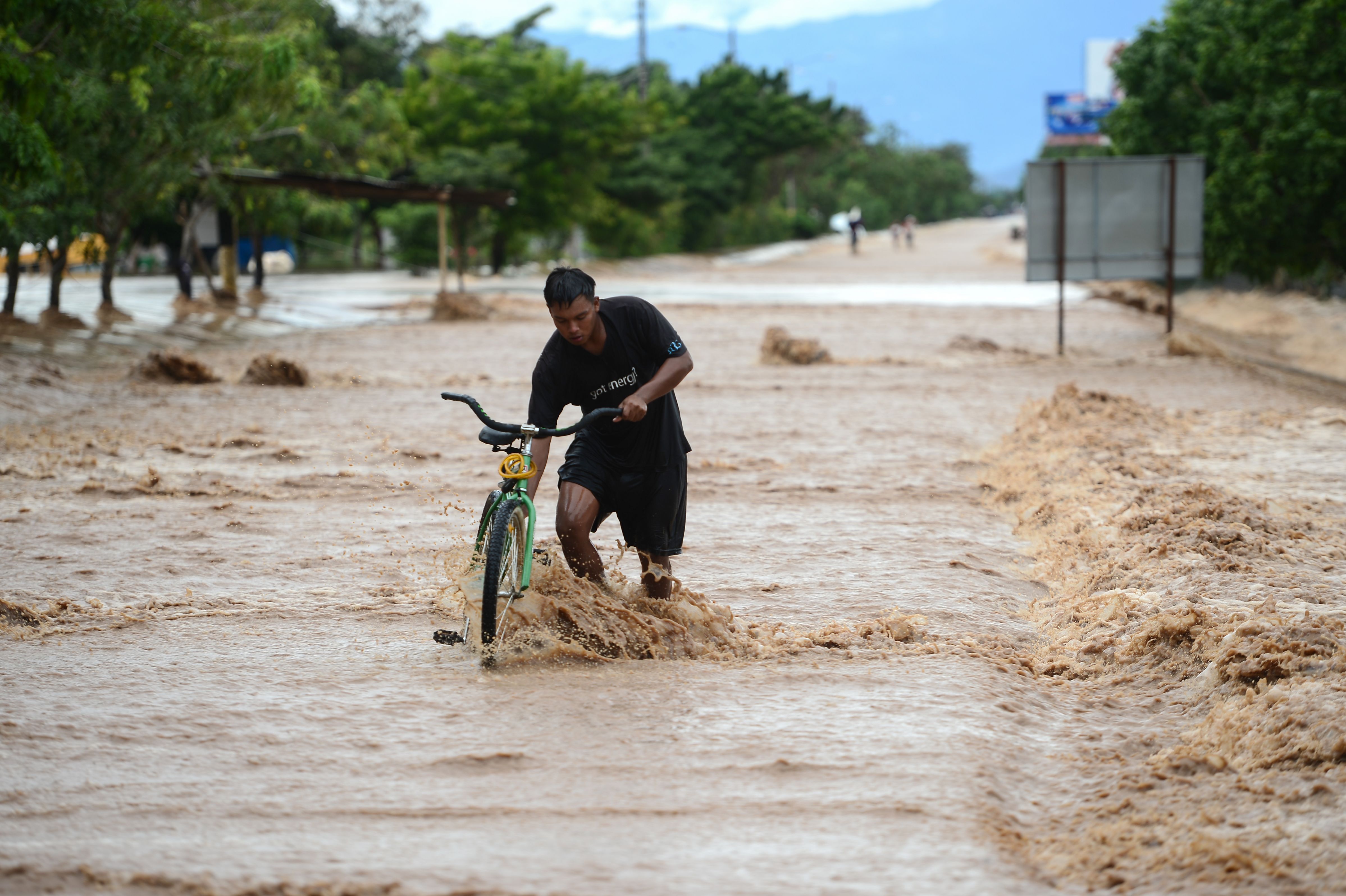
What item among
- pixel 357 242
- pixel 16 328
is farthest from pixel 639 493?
pixel 357 242

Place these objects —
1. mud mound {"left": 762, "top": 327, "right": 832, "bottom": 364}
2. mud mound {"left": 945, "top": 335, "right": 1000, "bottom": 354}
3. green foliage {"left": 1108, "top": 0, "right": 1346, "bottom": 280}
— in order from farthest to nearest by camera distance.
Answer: green foliage {"left": 1108, "top": 0, "right": 1346, "bottom": 280} → mud mound {"left": 945, "top": 335, "right": 1000, "bottom": 354} → mud mound {"left": 762, "top": 327, "right": 832, "bottom": 364}

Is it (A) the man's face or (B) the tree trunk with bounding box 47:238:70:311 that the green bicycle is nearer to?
(A) the man's face

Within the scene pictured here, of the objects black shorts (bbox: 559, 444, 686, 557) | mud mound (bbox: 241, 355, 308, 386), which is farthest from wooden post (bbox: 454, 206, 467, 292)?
black shorts (bbox: 559, 444, 686, 557)

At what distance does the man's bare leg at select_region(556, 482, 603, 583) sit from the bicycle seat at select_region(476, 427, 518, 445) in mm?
339

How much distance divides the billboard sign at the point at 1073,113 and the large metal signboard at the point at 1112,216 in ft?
139

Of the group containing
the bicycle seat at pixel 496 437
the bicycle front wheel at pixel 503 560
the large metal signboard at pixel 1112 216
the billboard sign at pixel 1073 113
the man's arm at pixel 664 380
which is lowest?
the bicycle front wheel at pixel 503 560

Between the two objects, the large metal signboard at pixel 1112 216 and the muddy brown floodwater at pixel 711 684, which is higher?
the large metal signboard at pixel 1112 216

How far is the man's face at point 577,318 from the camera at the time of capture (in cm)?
471

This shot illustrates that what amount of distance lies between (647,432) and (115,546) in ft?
12.8

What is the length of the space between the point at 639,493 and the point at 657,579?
1.58ft

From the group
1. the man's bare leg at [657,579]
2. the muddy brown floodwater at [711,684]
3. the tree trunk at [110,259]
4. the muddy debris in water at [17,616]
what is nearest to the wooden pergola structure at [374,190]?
the tree trunk at [110,259]

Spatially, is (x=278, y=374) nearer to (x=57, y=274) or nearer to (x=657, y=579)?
(x=57, y=274)

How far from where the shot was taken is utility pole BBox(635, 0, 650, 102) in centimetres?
4428

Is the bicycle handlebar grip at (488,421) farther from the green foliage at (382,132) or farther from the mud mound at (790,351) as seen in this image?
the mud mound at (790,351)
